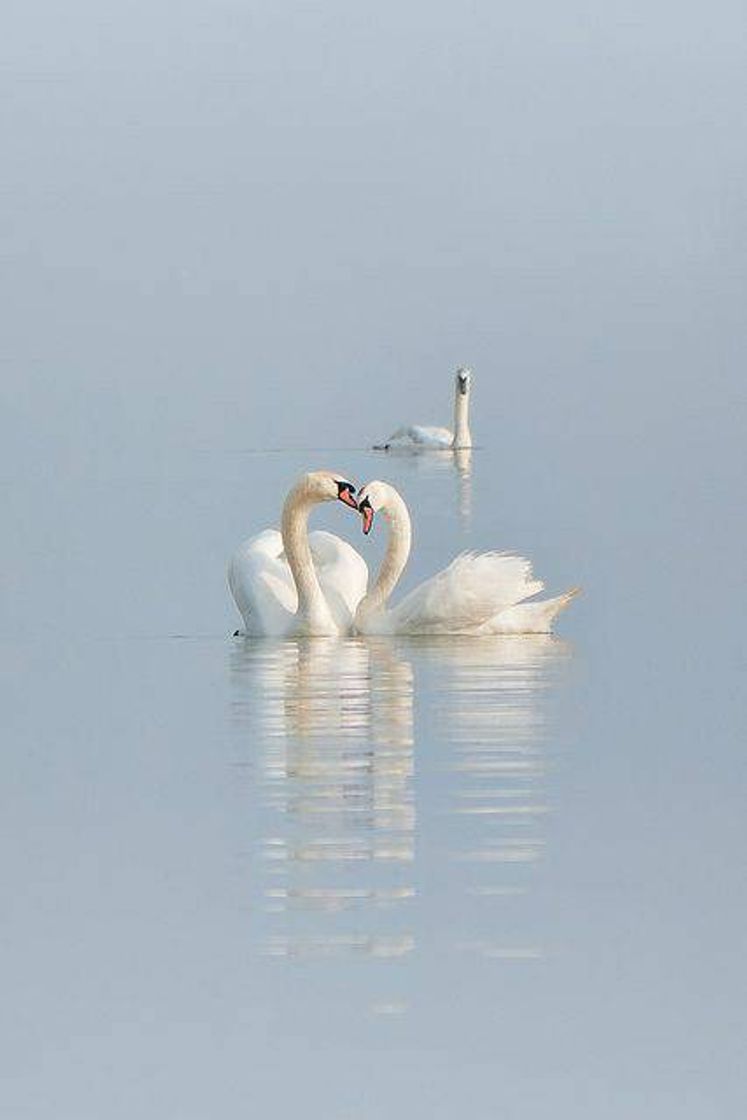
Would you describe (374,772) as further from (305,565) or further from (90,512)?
(90,512)

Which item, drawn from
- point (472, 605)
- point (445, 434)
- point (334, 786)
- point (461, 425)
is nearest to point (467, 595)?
point (472, 605)


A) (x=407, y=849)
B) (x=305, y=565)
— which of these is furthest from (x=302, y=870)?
(x=305, y=565)

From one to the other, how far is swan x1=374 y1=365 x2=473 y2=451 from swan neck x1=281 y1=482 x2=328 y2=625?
3752 cm

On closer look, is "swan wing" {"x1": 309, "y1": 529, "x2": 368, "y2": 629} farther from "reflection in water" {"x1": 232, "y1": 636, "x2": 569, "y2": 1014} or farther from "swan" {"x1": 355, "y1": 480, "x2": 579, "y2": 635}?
"reflection in water" {"x1": 232, "y1": 636, "x2": 569, "y2": 1014}

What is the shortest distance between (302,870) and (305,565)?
9486 mm

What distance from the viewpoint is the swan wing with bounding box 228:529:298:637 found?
19.9 meters

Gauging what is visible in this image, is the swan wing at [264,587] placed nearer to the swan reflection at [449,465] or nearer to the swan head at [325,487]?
the swan head at [325,487]

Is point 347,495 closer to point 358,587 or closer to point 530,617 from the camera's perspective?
point 358,587

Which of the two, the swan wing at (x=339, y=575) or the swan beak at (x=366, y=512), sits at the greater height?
the swan beak at (x=366, y=512)

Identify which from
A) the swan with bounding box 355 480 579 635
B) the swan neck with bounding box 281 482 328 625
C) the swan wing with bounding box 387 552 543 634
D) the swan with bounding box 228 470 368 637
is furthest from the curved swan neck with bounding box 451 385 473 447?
the swan wing with bounding box 387 552 543 634

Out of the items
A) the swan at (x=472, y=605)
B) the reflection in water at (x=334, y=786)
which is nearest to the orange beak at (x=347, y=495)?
the swan at (x=472, y=605)

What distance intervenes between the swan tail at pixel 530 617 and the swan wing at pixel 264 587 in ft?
3.93

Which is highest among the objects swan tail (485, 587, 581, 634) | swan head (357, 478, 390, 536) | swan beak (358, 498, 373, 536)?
swan head (357, 478, 390, 536)

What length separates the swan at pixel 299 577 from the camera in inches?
782
